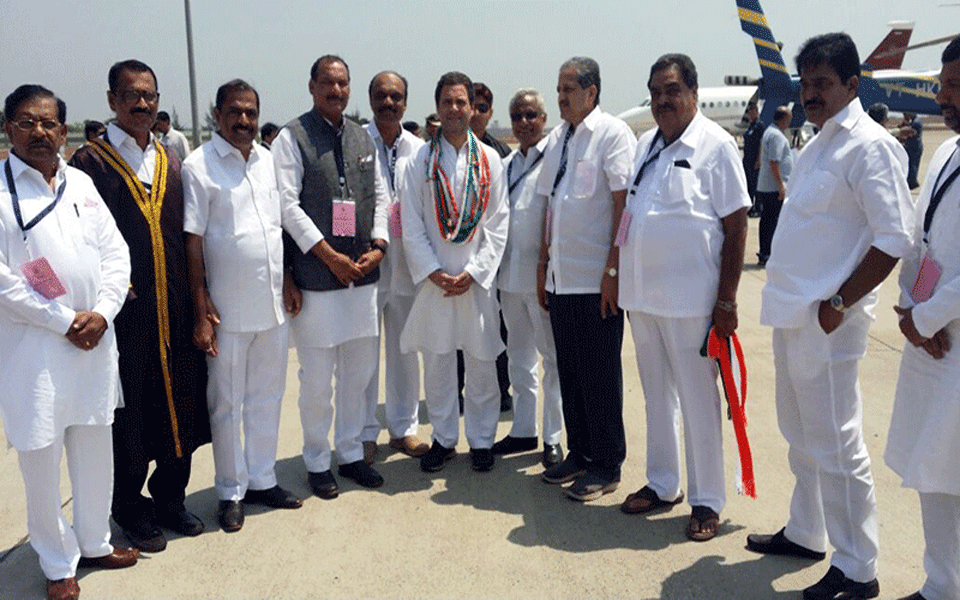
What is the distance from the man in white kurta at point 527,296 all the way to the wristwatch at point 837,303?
75.4 inches

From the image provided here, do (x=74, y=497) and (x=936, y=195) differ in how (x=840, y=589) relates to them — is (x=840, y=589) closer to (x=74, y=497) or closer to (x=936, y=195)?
(x=936, y=195)

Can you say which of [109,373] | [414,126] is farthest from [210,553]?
[414,126]

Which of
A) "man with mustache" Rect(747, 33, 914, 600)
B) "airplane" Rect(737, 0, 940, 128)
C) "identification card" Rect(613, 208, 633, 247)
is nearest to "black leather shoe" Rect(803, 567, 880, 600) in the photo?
"man with mustache" Rect(747, 33, 914, 600)

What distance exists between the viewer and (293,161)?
412 cm

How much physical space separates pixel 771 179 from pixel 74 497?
9176 mm

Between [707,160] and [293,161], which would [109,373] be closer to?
[293,161]

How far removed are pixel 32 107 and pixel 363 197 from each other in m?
1.68

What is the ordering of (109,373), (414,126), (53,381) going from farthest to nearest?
(414,126) < (109,373) < (53,381)

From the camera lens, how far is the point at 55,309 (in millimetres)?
3035

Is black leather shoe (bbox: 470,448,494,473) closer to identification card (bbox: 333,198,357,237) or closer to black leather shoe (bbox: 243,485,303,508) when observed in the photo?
black leather shoe (bbox: 243,485,303,508)

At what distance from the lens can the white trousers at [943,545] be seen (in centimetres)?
280

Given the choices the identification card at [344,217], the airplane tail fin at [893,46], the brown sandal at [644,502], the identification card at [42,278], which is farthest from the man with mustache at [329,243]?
the airplane tail fin at [893,46]

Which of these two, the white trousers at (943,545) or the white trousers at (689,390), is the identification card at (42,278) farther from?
the white trousers at (943,545)

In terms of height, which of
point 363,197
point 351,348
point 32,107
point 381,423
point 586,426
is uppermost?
point 32,107
